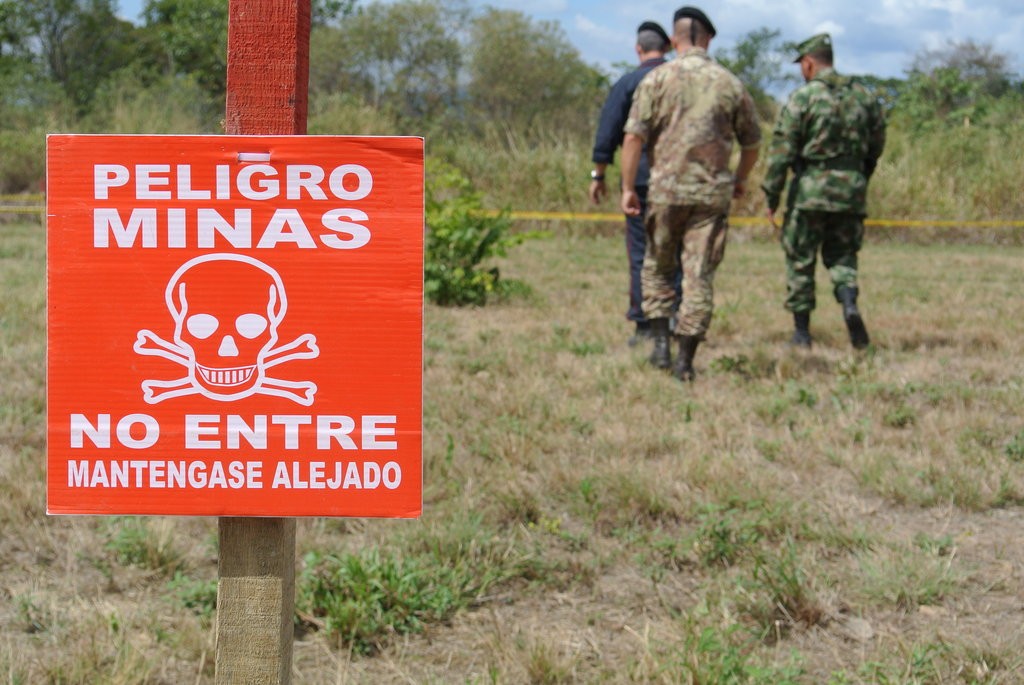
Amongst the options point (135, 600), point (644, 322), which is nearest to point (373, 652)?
point (135, 600)

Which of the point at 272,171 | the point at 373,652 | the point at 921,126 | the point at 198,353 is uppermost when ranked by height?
the point at 921,126

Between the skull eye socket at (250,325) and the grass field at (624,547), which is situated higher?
the skull eye socket at (250,325)

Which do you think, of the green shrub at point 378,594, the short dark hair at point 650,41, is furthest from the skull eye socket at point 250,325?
the short dark hair at point 650,41

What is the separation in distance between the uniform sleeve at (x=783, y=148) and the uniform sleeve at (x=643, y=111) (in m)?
0.98

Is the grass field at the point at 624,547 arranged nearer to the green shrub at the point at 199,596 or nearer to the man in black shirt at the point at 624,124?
the green shrub at the point at 199,596

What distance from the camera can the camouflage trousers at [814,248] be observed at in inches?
260

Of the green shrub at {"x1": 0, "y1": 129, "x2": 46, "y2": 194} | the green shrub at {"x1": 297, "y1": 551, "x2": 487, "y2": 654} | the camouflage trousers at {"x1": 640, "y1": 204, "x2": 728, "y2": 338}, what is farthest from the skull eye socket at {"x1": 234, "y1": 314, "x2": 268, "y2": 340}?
the green shrub at {"x1": 0, "y1": 129, "x2": 46, "y2": 194}

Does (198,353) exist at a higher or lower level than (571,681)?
higher

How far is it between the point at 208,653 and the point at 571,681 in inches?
34.3

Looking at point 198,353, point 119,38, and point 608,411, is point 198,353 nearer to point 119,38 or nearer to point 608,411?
point 608,411

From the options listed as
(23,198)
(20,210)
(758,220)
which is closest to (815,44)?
(758,220)

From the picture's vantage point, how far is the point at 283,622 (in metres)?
1.84

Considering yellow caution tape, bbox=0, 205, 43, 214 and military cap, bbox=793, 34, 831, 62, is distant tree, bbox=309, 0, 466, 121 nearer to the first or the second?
yellow caution tape, bbox=0, 205, 43, 214

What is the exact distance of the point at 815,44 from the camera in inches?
253
